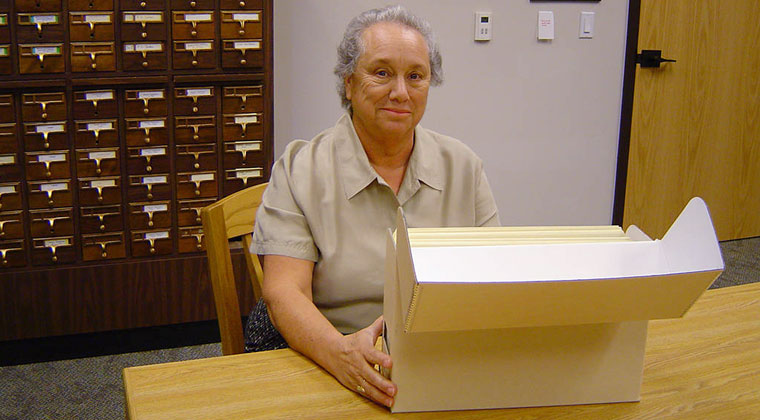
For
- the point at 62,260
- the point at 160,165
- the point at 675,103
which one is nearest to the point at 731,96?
the point at 675,103

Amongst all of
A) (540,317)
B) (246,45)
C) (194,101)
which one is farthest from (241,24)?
(540,317)

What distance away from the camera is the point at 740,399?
1.25 metres

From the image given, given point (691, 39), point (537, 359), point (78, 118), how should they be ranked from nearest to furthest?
point (537, 359) < point (78, 118) < point (691, 39)

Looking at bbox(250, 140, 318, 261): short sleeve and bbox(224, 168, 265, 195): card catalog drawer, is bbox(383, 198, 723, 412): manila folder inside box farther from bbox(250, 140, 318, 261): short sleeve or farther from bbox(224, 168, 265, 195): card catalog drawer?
bbox(224, 168, 265, 195): card catalog drawer

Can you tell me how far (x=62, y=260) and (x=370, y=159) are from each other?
1553 millimetres

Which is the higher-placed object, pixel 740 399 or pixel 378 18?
pixel 378 18

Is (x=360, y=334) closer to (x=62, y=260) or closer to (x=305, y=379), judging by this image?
(x=305, y=379)

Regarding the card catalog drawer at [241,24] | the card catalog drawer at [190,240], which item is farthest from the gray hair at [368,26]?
the card catalog drawer at [190,240]

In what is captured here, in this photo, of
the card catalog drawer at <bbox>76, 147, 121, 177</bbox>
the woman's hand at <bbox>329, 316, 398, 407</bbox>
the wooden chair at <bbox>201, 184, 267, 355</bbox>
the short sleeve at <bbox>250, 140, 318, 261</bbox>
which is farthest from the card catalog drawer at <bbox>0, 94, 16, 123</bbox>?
the woman's hand at <bbox>329, 316, 398, 407</bbox>

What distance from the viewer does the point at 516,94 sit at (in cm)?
374

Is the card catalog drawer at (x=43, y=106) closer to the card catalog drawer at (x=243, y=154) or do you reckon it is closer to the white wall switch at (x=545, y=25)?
the card catalog drawer at (x=243, y=154)

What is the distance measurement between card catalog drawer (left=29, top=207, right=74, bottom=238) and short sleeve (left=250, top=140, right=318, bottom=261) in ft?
4.52

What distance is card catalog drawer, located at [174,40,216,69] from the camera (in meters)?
2.75

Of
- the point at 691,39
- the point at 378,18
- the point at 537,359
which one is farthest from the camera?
the point at 691,39
